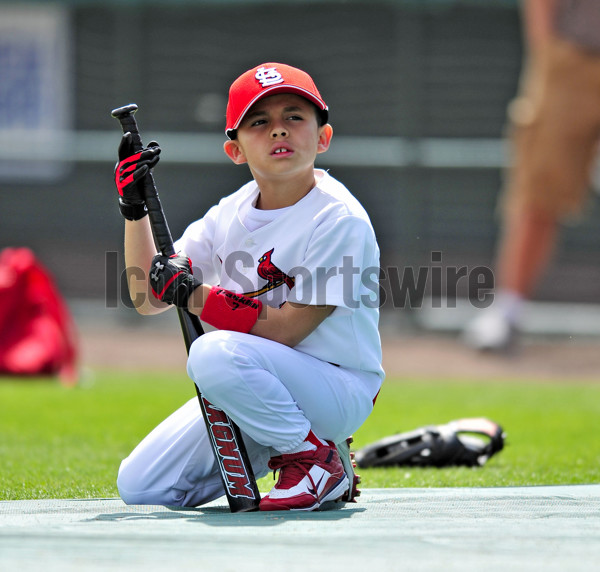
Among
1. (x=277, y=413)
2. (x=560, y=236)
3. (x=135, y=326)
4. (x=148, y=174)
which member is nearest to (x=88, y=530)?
(x=277, y=413)

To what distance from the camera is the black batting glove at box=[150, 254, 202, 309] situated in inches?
129

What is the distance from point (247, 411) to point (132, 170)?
82 cm

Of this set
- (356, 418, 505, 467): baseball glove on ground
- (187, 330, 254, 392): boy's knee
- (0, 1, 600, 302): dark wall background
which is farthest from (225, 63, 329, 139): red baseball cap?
(0, 1, 600, 302): dark wall background

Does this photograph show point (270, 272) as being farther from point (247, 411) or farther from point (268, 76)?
point (268, 76)

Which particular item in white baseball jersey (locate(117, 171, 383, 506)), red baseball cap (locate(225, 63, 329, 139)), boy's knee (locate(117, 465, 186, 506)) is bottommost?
boy's knee (locate(117, 465, 186, 506))

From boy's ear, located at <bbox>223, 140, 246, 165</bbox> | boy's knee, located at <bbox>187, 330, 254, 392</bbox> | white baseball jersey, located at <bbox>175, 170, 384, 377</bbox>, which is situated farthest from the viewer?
boy's ear, located at <bbox>223, 140, 246, 165</bbox>

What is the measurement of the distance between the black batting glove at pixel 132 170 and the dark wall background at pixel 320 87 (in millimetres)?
9435

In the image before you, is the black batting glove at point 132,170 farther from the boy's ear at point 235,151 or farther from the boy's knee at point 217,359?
the boy's knee at point 217,359

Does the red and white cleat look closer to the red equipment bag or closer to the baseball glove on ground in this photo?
the baseball glove on ground

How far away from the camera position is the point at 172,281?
10.7 ft

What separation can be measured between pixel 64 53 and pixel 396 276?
5.65 metres

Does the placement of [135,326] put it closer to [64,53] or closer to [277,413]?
[64,53]

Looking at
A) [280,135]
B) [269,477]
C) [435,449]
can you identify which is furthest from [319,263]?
[435,449]

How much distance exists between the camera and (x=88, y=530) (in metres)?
2.78
